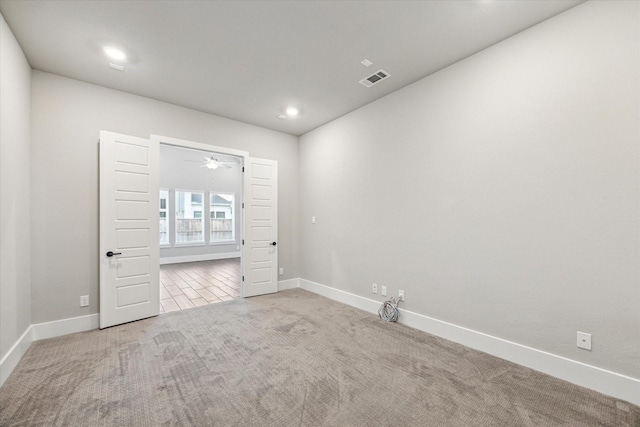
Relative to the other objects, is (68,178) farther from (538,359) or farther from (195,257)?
(195,257)

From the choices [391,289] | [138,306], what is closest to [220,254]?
[138,306]

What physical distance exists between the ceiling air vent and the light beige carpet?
304 cm

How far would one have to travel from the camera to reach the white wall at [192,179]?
27.4 feet

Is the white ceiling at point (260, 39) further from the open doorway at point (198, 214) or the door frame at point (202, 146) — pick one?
the open doorway at point (198, 214)

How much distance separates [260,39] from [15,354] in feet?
12.0

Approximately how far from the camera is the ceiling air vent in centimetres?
319

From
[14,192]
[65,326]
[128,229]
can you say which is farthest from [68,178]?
[65,326]

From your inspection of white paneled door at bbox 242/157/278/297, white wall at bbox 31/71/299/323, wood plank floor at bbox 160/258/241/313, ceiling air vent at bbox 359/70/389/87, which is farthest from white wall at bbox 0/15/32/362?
ceiling air vent at bbox 359/70/389/87

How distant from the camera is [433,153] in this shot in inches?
126

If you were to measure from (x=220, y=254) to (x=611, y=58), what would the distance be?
382 inches

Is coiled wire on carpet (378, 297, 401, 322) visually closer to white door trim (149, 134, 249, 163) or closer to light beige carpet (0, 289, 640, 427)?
light beige carpet (0, 289, 640, 427)

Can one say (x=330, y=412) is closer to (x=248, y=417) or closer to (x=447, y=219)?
(x=248, y=417)

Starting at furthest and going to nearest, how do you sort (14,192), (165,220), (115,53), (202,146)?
(165,220), (202,146), (115,53), (14,192)

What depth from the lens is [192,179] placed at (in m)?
8.86
